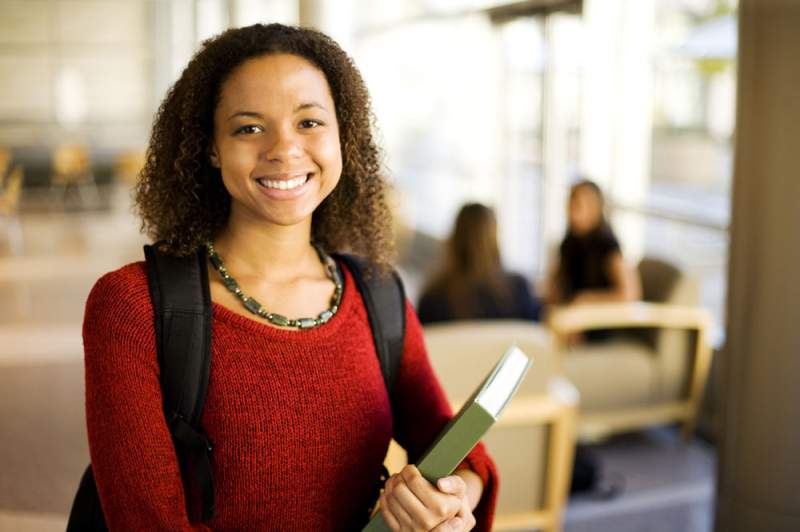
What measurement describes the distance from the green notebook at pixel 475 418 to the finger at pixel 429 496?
0.01m

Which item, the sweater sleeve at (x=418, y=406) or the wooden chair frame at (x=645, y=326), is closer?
the sweater sleeve at (x=418, y=406)

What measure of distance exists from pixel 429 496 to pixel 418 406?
0.85 feet

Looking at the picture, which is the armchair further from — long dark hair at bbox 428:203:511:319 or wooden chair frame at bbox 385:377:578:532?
wooden chair frame at bbox 385:377:578:532

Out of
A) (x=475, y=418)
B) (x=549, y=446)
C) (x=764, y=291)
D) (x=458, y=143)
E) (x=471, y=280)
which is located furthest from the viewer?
(x=458, y=143)

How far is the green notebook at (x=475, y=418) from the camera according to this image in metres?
1.00

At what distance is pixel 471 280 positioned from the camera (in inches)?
143

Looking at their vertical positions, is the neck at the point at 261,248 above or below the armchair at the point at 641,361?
above

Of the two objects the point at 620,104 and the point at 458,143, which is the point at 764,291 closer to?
the point at 620,104

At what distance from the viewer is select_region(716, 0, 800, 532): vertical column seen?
2115 millimetres

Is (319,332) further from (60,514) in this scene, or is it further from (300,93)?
(60,514)

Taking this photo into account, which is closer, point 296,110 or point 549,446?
point 296,110

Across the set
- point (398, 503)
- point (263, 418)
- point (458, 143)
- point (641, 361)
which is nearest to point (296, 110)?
point (263, 418)

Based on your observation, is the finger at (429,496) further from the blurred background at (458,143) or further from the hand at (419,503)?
the blurred background at (458,143)

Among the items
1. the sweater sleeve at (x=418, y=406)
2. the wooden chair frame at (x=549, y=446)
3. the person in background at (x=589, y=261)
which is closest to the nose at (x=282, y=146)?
the sweater sleeve at (x=418, y=406)
